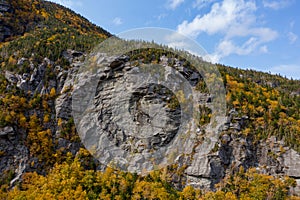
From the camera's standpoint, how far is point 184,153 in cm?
6025

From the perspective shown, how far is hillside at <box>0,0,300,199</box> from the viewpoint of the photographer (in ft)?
171

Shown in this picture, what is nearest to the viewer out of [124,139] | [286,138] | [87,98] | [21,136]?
[286,138]

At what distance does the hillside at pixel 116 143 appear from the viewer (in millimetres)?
52125

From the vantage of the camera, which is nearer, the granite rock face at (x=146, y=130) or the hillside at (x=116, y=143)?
the hillside at (x=116, y=143)

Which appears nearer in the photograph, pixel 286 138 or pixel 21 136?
pixel 286 138

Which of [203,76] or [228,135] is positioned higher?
[203,76]

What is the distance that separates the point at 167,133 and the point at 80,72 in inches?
1178

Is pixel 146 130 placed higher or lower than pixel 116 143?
higher

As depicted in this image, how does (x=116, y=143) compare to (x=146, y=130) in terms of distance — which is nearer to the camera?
(x=116, y=143)

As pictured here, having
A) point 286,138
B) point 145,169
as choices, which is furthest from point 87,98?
point 286,138

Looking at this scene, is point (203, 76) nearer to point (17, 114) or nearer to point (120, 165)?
point (120, 165)

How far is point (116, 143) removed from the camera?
217 ft

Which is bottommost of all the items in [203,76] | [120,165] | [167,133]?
[120,165]

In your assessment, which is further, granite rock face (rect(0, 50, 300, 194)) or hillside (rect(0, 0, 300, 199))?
granite rock face (rect(0, 50, 300, 194))
